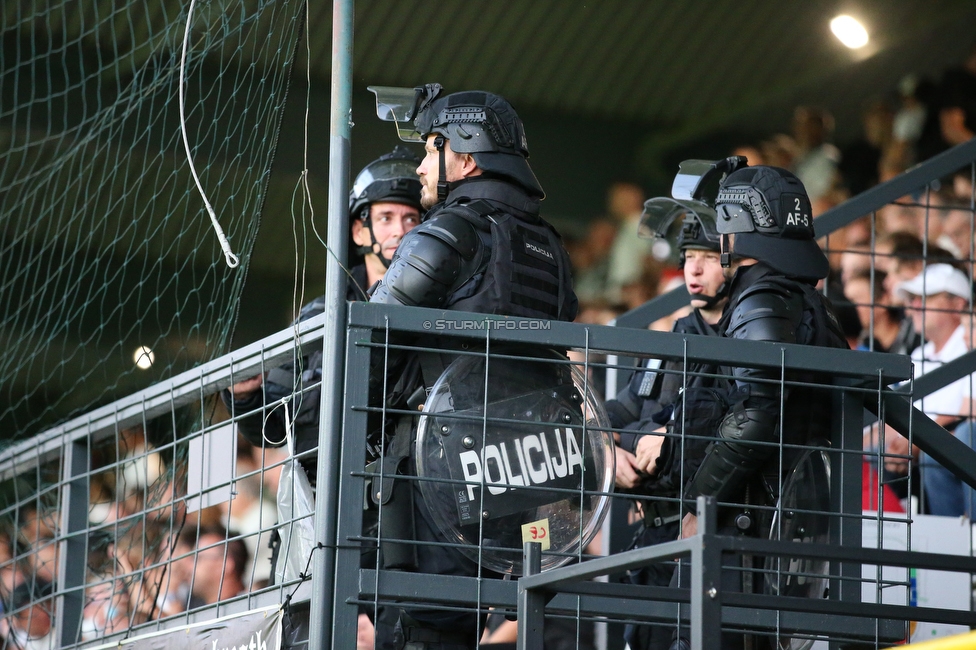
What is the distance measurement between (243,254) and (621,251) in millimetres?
6559

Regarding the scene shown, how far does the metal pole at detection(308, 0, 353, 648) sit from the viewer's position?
2982mm

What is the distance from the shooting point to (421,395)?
3.36 metres

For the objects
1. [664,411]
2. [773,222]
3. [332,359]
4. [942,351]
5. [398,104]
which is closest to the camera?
[332,359]

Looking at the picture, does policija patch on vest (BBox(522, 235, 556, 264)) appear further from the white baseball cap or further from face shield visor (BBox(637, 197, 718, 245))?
the white baseball cap

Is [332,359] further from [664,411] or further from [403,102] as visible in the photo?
[664,411]

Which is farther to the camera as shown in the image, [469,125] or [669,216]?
[669,216]

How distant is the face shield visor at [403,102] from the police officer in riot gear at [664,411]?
971 millimetres

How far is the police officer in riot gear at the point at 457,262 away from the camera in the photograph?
11.0 ft

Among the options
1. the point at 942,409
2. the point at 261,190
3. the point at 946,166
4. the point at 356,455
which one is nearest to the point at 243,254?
the point at 261,190

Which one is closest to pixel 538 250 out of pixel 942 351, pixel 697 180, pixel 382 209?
pixel 697 180

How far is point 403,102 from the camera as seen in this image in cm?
388

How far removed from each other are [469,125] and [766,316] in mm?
946

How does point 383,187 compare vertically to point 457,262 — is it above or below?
above

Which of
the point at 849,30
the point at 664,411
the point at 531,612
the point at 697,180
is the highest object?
the point at 849,30
